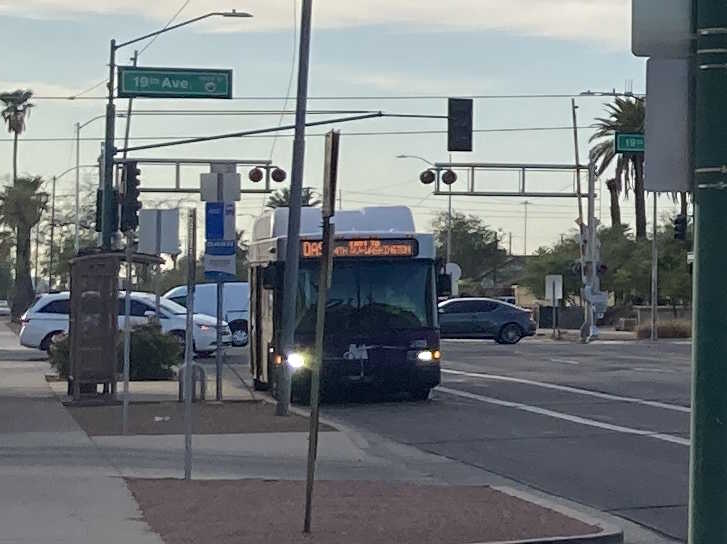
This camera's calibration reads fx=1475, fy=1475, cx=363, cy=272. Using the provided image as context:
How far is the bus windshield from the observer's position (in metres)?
23.1

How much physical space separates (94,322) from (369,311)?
4.37 metres

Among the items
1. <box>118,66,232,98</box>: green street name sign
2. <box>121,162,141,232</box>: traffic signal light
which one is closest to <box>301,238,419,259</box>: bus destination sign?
<box>118,66,232,98</box>: green street name sign

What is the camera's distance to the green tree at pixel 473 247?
117 metres

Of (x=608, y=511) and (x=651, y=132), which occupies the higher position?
(x=651, y=132)

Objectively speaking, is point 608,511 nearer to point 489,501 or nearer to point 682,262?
point 489,501

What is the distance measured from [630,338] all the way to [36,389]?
121 feet

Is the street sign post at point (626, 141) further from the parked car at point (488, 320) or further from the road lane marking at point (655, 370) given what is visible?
the road lane marking at point (655, 370)

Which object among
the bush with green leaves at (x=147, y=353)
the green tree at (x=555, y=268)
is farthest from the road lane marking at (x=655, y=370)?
the green tree at (x=555, y=268)

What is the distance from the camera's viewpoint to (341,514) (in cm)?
1191

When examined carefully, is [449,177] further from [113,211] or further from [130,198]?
[130,198]

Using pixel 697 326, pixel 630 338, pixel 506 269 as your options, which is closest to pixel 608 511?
pixel 697 326

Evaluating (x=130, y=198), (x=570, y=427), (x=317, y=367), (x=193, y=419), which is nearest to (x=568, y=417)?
(x=570, y=427)

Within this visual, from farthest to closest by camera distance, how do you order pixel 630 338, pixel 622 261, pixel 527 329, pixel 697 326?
pixel 622 261 → pixel 630 338 → pixel 527 329 → pixel 697 326

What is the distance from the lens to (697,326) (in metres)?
6.42
